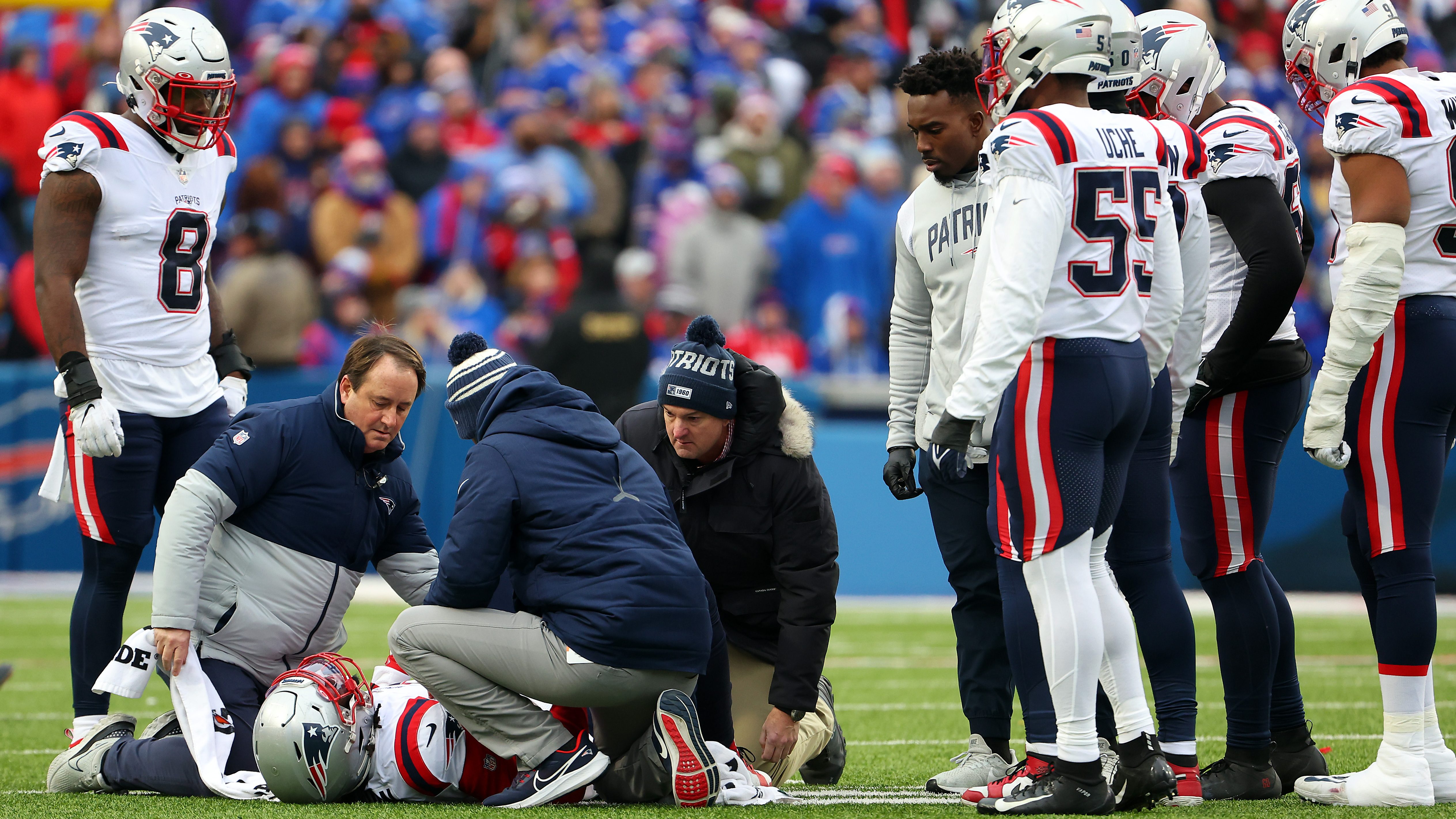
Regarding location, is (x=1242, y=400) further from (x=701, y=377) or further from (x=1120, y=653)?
(x=701, y=377)

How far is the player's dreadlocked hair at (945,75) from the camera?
179 inches

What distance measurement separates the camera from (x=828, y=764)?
4848 millimetres

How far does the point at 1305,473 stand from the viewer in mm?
10219

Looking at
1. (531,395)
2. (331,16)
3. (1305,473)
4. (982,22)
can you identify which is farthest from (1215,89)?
(331,16)

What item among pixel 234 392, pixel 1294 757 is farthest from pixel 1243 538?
pixel 234 392

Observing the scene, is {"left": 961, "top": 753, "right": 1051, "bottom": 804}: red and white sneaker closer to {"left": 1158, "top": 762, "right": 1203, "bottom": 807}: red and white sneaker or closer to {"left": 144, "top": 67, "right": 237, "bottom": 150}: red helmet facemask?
{"left": 1158, "top": 762, "right": 1203, "bottom": 807}: red and white sneaker

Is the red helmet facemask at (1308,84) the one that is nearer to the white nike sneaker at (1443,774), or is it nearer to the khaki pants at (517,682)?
the white nike sneaker at (1443,774)

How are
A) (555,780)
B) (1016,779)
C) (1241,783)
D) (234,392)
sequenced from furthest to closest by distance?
(234,392), (1241,783), (555,780), (1016,779)

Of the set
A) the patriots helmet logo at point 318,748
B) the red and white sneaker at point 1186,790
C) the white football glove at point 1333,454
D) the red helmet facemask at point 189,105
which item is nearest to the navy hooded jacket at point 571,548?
the patriots helmet logo at point 318,748

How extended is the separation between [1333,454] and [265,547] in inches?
112

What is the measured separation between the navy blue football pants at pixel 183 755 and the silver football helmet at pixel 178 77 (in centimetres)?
166

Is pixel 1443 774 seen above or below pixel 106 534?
below

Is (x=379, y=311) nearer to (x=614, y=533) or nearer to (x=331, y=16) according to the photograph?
(x=331, y=16)

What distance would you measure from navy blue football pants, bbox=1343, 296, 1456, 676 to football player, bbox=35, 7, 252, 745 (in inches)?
132
